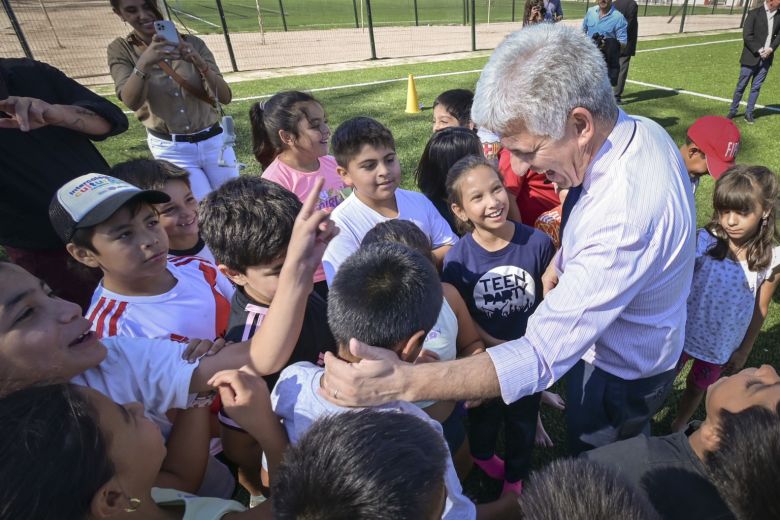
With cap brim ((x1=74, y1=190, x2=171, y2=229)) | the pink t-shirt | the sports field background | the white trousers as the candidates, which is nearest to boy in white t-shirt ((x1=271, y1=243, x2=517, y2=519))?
cap brim ((x1=74, y1=190, x2=171, y2=229))

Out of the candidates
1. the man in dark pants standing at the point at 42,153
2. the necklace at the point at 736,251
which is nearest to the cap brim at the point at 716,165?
the necklace at the point at 736,251

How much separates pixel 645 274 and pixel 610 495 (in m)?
0.79

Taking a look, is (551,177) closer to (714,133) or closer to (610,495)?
(610,495)

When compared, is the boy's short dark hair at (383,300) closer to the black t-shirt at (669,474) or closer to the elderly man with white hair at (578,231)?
the elderly man with white hair at (578,231)

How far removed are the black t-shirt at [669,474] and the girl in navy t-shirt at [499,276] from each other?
817mm

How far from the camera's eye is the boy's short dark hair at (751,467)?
97 centimetres

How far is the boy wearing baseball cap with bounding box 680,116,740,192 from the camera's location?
2873 millimetres

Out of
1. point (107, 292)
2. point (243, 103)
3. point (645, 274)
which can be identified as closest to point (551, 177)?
point (645, 274)

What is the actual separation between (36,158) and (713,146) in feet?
13.6

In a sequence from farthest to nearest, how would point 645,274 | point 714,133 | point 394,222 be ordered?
point 714,133 → point 394,222 → point 645,274

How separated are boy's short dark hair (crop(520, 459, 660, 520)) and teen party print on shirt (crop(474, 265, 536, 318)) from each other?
128 cm

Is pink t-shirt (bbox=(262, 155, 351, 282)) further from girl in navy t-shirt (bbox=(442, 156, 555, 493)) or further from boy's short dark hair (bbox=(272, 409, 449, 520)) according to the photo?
boy's short dark hair (bbox=(272, 409, 449, 520))

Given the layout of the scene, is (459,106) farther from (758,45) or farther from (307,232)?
(758,45)

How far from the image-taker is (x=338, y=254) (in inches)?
90.0
